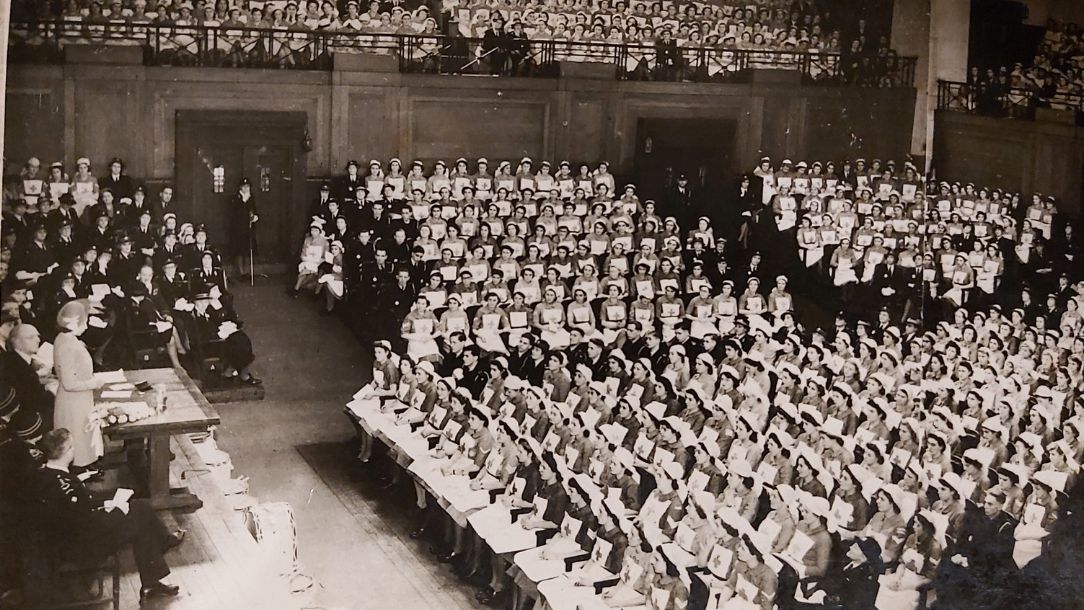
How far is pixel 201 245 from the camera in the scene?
23.6 ft

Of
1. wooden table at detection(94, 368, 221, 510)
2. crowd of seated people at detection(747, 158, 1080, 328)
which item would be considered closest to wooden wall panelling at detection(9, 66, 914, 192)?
crowd of seated people at detection(747, 158, 1080, 328)

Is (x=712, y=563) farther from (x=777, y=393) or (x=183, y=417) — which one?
(x=183, y=417)

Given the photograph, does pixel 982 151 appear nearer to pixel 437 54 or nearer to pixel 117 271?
pixel 437 54

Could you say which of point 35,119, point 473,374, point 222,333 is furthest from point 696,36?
point 35,119

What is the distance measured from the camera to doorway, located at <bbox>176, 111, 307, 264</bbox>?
23.8 ft

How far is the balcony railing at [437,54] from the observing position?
22.1ft

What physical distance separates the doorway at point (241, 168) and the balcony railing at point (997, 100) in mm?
4637

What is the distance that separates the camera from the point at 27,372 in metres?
6.34

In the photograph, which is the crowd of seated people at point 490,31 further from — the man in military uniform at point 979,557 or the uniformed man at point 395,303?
the man in military uniform at point 979,557

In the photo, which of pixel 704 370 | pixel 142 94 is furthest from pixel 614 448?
pixel 142 94

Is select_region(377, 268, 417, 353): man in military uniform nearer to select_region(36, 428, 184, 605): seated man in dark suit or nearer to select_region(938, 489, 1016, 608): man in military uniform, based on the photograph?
select_region(36, 428, 184, 605): seated man in dark suit

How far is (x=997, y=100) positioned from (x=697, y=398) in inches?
121

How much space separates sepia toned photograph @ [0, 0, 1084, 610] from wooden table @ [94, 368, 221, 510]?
0.02 metres

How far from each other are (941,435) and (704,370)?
70.1 inches
